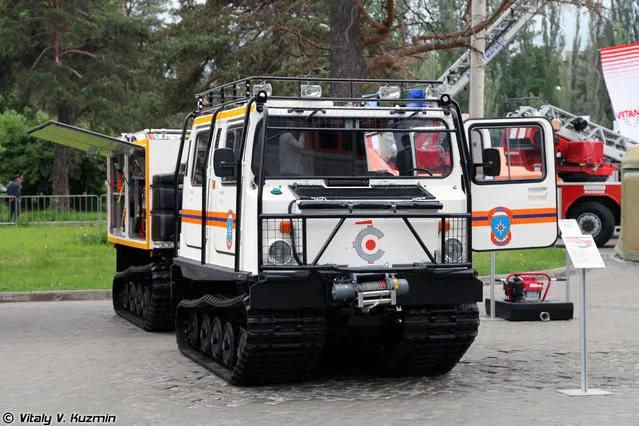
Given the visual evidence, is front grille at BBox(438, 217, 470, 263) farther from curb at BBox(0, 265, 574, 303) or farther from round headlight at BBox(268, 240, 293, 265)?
curb at BBox(0, 265, 574, 303)

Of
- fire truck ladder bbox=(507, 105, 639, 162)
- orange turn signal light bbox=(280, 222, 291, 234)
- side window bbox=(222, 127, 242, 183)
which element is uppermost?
fire truck ladder bbox=(507, 105, 639, 162)

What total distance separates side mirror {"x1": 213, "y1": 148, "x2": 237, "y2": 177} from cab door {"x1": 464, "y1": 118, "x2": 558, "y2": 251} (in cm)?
235

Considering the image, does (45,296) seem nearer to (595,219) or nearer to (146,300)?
(146,300)

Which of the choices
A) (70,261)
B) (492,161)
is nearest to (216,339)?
(492,161)

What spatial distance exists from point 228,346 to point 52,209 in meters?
25.9

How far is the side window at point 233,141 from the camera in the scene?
11250 mm

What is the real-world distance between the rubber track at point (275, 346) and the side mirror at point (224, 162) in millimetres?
1151

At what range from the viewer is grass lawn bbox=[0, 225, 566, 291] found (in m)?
20.0

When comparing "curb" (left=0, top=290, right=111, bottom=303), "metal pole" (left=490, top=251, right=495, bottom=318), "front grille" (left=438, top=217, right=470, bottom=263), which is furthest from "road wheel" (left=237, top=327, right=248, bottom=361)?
"curb" (left=0, top=290, right=111, bottom=303)

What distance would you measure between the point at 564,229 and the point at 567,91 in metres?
51.6

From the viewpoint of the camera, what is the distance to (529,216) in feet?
38.1

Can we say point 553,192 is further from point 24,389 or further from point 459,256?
point 24,389

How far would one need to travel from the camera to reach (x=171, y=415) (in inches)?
370

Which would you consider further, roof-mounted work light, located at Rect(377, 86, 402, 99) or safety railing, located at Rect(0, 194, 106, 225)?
safety railing, located at Rect(0, 194, 106, 225)
